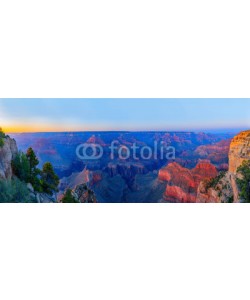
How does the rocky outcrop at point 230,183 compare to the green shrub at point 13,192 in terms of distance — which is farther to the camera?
the rocky outcrop at point 230,183

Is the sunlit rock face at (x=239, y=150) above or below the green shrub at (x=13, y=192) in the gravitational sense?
above

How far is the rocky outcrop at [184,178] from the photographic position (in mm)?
6184

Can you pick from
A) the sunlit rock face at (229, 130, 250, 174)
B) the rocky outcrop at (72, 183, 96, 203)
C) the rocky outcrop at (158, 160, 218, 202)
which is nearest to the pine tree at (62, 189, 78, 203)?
the rocky outcrop at (72, 183, 96, 203)

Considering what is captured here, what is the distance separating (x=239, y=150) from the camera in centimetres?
614

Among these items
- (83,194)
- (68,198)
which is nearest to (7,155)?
(68,198)

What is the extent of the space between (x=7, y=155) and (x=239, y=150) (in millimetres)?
4115

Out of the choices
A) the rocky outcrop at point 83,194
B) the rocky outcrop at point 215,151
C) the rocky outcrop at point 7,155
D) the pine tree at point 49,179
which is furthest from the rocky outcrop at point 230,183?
the rocky outcrop at point 7,155

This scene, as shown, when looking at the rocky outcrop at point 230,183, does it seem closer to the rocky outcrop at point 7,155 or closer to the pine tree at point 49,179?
the pine tree at point 49,179

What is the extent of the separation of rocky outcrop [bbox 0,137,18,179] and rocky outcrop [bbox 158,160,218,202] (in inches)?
104

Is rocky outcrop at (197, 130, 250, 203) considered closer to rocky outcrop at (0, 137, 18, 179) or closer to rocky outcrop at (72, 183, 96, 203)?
rocky outcrop at (72, 183, 96, 203)

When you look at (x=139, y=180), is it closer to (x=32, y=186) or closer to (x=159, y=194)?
(x=159, y=194)

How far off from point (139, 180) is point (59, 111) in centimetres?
186

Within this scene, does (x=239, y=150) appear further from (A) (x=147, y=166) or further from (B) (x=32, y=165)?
(B) (x=32, y=165)

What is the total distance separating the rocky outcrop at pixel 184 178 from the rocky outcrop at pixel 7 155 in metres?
2.64
